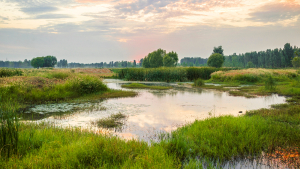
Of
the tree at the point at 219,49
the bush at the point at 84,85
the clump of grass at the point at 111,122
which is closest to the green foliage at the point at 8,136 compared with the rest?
the clump of grass at the point at 111,122

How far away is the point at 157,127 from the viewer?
28.2 ft

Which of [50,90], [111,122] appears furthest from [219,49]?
[111,122]

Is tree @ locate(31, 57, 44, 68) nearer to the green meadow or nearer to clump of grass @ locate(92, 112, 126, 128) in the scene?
clump of grass @ locate(92, 112, 126, 128)

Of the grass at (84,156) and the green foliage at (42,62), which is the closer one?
the grass at (84,156)

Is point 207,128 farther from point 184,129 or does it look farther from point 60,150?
point 60,150


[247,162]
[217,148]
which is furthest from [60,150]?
[247,162]

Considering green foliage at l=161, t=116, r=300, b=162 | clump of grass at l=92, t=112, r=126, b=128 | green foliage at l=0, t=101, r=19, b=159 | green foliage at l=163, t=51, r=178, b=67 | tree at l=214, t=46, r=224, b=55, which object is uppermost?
tree at l=214, t=46, r=224, b=55

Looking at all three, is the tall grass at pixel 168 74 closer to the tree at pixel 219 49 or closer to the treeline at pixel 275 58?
the tree at pixel 219 49

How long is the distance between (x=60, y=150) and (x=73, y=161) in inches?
26.2

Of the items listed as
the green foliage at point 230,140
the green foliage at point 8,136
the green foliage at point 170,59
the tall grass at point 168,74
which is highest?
the green foliage at point 170,59

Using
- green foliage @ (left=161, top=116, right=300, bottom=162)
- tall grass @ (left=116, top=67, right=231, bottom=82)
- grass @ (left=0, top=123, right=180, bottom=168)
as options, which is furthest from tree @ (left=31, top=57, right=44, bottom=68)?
green foliage @ (left=161, top=116, right=300, bottom=162)

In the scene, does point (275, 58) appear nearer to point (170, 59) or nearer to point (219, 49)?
point (219, 49)

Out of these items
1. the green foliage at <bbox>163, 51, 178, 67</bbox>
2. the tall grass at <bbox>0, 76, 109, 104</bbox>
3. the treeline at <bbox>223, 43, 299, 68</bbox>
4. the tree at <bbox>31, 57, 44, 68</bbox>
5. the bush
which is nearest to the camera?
the tall grass at <bbox>0, 76, 109, 104</bbox>

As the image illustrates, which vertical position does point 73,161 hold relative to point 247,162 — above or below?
above
